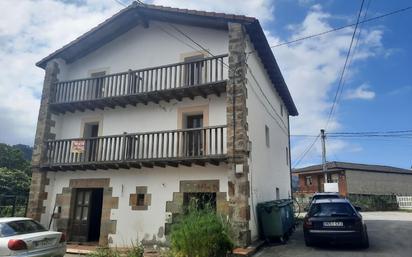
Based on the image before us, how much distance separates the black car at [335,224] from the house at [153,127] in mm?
1948

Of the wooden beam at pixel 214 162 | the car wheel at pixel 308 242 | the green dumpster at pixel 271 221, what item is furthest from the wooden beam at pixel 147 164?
the car wheel at pixel 308 242

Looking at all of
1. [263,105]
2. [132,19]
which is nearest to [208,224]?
[263,105]

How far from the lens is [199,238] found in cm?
764

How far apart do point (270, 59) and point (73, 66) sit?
958 cm

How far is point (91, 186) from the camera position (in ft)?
44.1

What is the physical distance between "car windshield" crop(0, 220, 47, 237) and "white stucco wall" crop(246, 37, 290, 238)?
6519 millimetres

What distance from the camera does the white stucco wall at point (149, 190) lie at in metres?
11.6

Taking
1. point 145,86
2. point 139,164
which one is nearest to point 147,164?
point 139,164

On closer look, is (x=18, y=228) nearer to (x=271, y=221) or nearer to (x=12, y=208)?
(x=271, y=221)

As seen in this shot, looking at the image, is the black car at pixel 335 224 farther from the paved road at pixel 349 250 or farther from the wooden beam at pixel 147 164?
the wooden beam at pixel 147 164

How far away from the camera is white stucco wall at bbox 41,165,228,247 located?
456 inches

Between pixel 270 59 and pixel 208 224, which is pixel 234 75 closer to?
pixel 270 59

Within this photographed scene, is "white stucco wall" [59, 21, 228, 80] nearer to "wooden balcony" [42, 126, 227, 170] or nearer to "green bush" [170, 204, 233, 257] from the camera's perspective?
"wooden balcony" [42, 126, 227, 170]

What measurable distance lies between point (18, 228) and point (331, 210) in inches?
341
